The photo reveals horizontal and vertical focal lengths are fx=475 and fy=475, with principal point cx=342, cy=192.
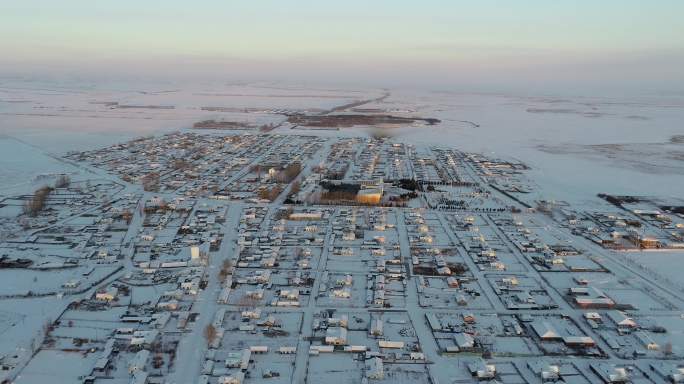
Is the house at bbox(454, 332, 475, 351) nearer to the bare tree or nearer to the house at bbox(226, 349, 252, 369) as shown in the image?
the house at bbox(226, 349, 252, 369)

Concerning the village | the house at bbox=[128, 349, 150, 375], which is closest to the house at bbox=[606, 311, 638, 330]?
the village

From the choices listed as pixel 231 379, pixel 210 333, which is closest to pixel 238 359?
pixel 231 379

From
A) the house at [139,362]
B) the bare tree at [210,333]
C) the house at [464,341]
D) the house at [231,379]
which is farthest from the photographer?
the bare tree at [210,333]

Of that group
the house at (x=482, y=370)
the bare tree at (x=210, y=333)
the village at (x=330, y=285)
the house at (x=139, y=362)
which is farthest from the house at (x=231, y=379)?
the house at (x=482, y=370)

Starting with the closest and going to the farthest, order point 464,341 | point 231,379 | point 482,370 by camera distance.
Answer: point 231,379 → point 482,370 → point 464,341

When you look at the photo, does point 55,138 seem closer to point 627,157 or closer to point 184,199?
point 184,199

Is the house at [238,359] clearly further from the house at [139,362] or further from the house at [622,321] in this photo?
the house at [622,321]

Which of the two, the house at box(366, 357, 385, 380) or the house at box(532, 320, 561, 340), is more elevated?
the house at box(532, 320, 561, 340)

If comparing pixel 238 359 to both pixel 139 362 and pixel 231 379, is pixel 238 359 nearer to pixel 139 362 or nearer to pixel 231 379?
pixel 231 379
